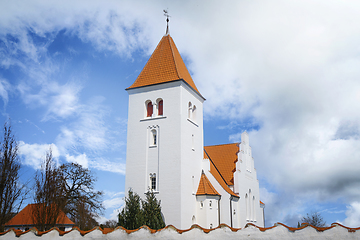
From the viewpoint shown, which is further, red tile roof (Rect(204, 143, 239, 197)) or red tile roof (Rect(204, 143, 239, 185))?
red tile roof (Rect(204, 143, 239, 185))

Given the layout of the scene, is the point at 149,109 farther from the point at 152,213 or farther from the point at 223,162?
the point at 223,162

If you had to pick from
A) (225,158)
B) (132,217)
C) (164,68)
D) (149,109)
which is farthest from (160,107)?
(225,158)

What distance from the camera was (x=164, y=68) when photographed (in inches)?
1118

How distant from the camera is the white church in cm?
2495

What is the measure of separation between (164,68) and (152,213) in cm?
1250

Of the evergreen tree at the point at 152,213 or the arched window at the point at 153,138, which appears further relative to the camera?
the arched window at the point at 153,138

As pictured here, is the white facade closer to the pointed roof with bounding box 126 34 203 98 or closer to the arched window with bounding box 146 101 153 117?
the arched window with bounding box 146 101 153 117

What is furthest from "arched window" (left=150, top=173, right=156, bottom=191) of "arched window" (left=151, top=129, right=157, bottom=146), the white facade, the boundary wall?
the boundary wall

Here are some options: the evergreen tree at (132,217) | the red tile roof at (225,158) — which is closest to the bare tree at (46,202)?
the evergreen tree at (132,217)

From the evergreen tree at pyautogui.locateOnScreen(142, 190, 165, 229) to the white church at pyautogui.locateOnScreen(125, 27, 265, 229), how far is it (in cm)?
A: 112

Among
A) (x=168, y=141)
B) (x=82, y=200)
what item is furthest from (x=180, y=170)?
(x=82, y=200)

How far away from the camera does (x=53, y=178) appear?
24078 mm

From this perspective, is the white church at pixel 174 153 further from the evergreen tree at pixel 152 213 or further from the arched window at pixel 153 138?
the evergreen tree at pixel 152 213

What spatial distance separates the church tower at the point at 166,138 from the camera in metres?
24.7
